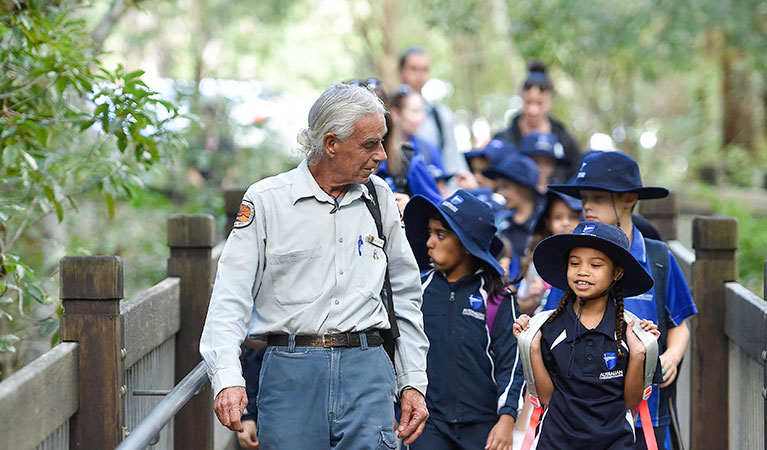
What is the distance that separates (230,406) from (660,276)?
216cm

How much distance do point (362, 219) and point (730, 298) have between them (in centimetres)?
267

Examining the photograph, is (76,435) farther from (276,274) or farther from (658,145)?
(658,145)

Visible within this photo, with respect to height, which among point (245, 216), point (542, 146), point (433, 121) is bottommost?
point (245, 216)

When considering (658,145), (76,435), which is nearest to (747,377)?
(76,435)

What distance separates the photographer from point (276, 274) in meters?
3.71

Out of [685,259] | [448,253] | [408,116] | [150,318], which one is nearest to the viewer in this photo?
[150,318]

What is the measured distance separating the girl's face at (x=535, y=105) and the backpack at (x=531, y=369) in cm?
481

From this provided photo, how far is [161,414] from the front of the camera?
10.4 ft

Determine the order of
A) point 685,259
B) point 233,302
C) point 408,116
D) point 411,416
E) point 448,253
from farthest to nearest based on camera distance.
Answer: point 408,116
point 685,259
point 448,253
point 411,416
point 233,302

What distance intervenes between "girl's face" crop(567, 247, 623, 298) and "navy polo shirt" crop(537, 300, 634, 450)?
0.15 metres

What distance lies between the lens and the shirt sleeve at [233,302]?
137 inches

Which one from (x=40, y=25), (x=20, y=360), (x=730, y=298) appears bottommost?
(x=20, y=360)

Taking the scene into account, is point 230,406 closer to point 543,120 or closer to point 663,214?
point 663,214

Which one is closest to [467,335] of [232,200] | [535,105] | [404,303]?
[404,303]
